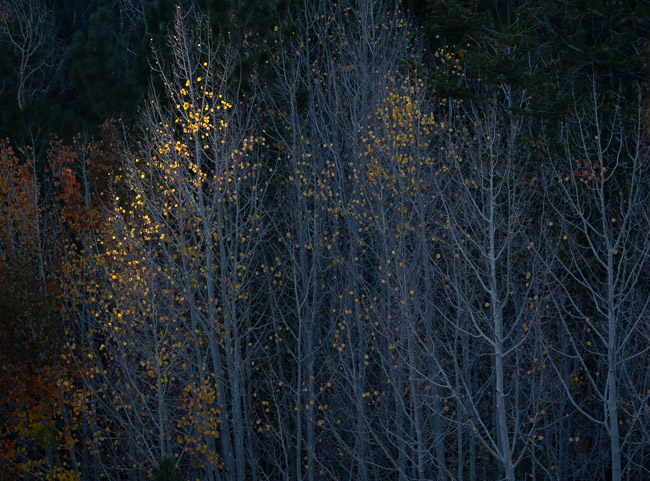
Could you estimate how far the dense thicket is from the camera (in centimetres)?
1831

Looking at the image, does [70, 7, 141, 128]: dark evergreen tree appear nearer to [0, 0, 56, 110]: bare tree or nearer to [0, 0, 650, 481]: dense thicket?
[0, 0, 650, 481]: dense thicket

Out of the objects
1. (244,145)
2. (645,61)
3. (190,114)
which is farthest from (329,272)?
(645,61)

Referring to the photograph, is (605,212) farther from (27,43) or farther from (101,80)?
(27,43)

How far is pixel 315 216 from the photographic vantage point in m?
21.3

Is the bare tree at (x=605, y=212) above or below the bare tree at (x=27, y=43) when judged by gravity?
below

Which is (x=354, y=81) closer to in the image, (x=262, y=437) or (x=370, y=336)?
(x=370, y=336)

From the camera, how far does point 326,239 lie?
2173 centimetres

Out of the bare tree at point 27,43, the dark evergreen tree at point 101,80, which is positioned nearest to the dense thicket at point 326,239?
the dark evergreen tree at point 101,80

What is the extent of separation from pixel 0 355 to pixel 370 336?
909 cm

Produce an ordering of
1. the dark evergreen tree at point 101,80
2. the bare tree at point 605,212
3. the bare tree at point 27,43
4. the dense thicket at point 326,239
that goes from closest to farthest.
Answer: the bare tree at point 605,212, the dense thicket at point 326,239, the dark evergreen tree at point 101,80, the bare tree at point 27,43

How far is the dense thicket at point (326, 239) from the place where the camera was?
60.1 feet

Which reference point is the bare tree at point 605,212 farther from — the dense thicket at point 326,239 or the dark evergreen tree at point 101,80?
the dark evergreen tree at point 101,80

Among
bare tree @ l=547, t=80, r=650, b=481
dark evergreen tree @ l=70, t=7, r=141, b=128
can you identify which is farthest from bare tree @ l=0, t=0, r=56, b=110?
bare tree @ l=547, t=80, r=650, b=481

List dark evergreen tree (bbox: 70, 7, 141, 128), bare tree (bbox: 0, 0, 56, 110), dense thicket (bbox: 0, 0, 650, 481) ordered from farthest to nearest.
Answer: bare tree (bbox: 0, 0, 56, 110) → dark evergreen tree (bbox: 70, 7, 141, 128) → dense thicket (bbox: 0, 0, 650, 481)
